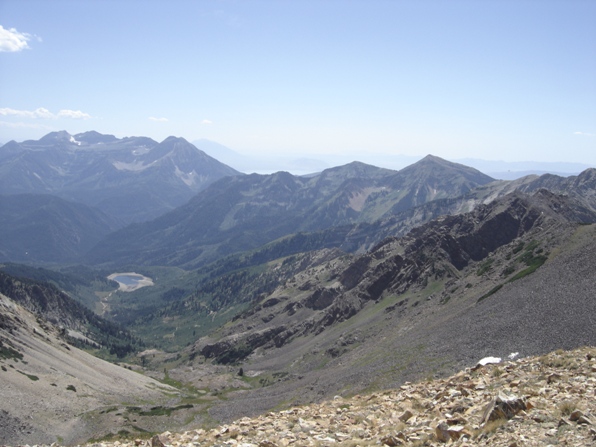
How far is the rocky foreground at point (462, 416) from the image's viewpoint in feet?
69.1

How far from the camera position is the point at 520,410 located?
2277 centimetres

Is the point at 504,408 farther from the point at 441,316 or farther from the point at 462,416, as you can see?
the point at 441,316

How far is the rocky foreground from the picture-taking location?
21.1 metres

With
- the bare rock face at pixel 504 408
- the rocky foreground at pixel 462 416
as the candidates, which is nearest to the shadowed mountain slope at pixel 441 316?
the rocky foreground at pixel 462 416

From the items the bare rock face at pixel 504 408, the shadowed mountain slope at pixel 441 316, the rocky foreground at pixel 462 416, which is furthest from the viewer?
A: the shadowed mountain slope at pixel 441 316

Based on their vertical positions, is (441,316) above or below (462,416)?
below

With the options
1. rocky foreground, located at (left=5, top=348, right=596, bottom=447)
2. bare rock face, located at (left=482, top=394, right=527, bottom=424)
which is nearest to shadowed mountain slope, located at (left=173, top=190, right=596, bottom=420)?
rocky foreground, located at (left=5, top=348, right=596, bottom=447)

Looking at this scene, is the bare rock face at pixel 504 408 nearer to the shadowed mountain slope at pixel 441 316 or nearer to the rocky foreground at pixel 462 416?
the rocky foreground at pixel 462 416

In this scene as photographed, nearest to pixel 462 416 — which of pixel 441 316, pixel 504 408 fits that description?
pixel 504 408

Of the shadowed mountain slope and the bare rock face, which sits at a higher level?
the bare rock face

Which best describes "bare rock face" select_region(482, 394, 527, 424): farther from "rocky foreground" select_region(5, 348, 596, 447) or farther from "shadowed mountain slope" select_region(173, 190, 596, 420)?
"shadowed mountain slope" select_region(173, 190, 596, 420)

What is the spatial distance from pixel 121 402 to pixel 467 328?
77846 mm

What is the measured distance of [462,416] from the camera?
2427cm

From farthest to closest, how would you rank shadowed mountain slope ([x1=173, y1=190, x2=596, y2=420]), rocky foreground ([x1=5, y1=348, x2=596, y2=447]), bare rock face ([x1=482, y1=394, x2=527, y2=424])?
shadowed mountain slope ([x1=173, y1=190, x2=596, y2=420]) → bare rock face ([x1=482, y1=394, x2=527, y2=424]) → rocky foreground ([x1=5, y1=348, x2=596, y2=447])
